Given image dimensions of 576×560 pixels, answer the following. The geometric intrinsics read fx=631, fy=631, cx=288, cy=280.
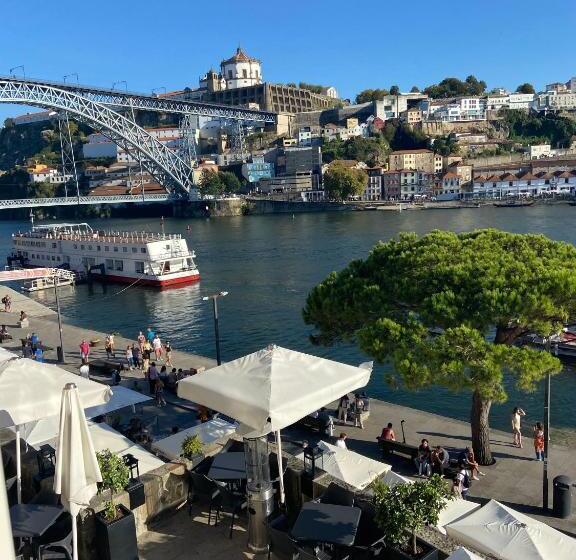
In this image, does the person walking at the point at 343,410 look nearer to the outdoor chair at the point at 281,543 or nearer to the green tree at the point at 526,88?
the outdoor chair at the point at 281,543

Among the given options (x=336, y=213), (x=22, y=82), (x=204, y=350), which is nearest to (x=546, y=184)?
(x=336, y=213)

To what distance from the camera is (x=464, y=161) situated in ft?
313

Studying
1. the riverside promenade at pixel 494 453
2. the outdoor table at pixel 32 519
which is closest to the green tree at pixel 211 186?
the riverside promenade at pixel 494 453

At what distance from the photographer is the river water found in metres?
13.6

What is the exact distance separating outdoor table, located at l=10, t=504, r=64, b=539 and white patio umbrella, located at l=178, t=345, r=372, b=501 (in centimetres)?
126

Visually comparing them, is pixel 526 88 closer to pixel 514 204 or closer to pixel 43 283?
pixel 514 204

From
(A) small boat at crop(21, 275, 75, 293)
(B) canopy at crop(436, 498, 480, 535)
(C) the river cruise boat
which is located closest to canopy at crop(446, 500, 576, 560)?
(B) canopy at crop(436, 498, 480, 535)

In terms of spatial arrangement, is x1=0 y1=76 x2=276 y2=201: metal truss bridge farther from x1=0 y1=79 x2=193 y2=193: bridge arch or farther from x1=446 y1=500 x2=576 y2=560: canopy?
x1=446 y1=500 x2=576 y2=560: canopy

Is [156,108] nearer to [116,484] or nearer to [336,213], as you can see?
[336,213]

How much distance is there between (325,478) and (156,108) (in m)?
83.5

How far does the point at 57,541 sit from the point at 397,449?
17.3ft

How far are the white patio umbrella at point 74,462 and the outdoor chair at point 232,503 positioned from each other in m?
1.30

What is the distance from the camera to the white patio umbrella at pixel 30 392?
4871 mm

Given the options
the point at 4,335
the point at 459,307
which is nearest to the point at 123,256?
the point at 4,335
